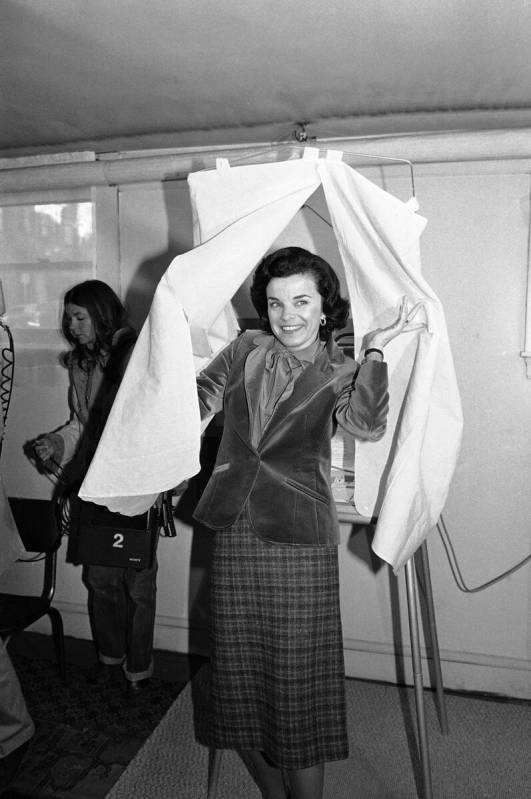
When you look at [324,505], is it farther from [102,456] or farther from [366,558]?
[366,558]

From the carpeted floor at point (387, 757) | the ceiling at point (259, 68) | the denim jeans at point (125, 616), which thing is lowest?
the carpeted floor at point (387, 757)

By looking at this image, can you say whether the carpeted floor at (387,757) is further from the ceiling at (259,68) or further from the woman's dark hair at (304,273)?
the ceiling at (259,68)

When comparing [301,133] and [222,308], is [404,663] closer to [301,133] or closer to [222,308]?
[222,308]

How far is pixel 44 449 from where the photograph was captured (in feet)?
7.97

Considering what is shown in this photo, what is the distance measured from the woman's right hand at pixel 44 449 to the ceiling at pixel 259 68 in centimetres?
116

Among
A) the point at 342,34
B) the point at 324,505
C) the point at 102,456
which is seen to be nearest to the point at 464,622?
the point at 324,505

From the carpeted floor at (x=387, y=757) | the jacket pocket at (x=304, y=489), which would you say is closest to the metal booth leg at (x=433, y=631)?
the carpeted floor at (x=387, y=757)

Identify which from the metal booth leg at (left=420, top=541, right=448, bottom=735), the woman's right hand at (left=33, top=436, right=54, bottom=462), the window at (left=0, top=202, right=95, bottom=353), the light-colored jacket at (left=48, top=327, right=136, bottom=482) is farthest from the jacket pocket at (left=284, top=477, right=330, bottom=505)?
the window at (left=0, top=202, right=95, bottom=353)

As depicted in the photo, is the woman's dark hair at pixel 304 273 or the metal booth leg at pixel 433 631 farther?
the metal booth leg at pixel 433 631

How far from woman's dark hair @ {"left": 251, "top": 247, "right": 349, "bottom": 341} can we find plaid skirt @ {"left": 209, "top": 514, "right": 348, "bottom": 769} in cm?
54

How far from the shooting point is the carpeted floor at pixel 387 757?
6.31ft

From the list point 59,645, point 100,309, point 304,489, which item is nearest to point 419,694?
point 304,489

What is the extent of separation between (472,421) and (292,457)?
111 cm

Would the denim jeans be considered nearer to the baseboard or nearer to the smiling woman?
the baseboard
